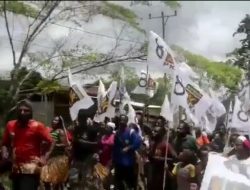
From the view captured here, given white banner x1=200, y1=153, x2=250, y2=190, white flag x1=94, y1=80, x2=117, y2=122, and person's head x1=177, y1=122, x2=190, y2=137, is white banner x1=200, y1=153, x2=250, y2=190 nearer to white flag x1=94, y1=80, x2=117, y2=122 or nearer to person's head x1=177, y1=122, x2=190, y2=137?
person's head x1=177, y1=122, x2=190, y2=137

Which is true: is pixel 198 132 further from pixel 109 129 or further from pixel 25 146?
pixel 25 146

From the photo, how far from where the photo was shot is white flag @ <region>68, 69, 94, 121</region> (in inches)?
419

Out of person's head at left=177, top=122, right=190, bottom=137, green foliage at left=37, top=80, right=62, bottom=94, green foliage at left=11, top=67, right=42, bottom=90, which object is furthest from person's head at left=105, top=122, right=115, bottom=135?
green foliage at left=37, top=80, right=62, bottom=94

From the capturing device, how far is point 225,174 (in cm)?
653

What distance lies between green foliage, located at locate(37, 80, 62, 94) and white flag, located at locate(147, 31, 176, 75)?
3.70 metres

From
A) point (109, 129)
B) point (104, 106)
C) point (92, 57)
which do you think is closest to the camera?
point (109, 129)

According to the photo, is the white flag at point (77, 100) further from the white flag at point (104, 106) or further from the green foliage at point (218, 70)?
the green foliage at point (218, 70)

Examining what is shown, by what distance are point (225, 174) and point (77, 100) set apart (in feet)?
15.3

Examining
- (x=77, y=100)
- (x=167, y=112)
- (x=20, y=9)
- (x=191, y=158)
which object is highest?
(x=20, y=9)

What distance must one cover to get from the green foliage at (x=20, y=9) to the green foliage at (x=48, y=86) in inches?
69.7

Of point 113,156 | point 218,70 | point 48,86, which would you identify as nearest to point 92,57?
point 48,86

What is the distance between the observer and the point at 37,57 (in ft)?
41.9

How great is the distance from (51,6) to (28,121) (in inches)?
190

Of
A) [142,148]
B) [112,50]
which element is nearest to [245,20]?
[112,50]
